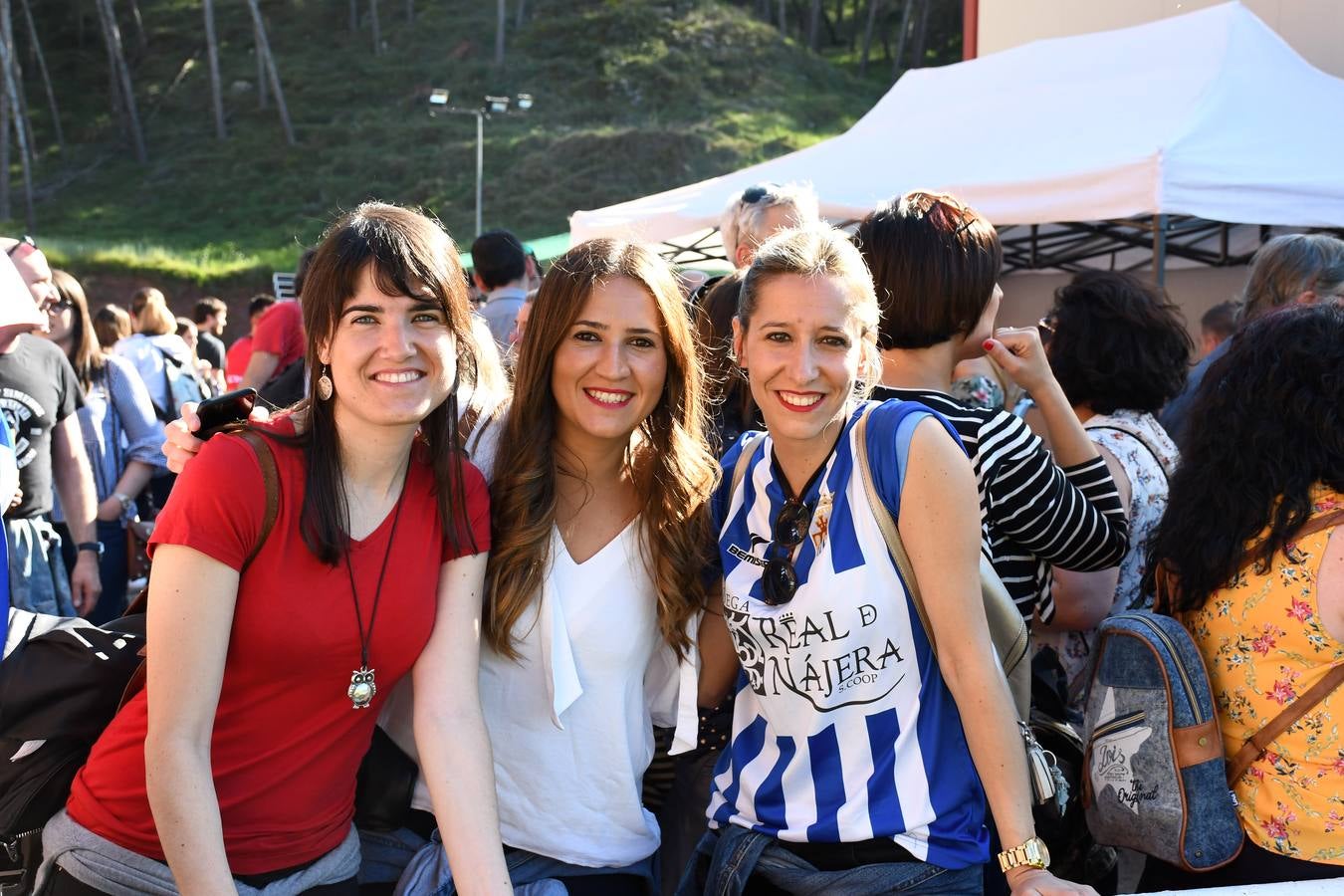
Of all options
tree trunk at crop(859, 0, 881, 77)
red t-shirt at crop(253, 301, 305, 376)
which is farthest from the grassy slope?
red t-shirt at crop(253, 301, 305, 376)

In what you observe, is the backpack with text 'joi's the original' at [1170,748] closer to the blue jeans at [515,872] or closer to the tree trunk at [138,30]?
the blue jeans at [515,872]

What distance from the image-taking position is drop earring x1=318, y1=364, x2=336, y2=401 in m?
2.06

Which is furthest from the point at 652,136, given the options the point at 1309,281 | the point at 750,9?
the point at 1309,281

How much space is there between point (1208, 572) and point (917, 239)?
2.95ft

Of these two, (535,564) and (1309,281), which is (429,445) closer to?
(535,564)

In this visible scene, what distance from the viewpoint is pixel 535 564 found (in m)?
2.15

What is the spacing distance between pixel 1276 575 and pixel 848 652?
0.91 metres

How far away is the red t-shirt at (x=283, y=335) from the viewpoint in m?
5.36

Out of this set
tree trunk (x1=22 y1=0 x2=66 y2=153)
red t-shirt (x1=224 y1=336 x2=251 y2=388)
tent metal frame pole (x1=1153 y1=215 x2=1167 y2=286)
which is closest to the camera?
tent metal frame pole (x1=1153 y1=215 x2=1167 y2=286)

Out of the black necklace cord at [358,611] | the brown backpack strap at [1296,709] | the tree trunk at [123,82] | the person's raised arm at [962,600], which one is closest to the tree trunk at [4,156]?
the tree trunk at [123,82]

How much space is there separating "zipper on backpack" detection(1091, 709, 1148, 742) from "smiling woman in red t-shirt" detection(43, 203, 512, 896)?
1.24m

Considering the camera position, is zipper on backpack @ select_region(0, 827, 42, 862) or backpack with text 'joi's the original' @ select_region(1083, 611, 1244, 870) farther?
backpack with text 'joi's the original' @ select_region(1083, 611, 1244, 870)

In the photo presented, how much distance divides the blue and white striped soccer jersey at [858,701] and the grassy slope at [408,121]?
3316cm

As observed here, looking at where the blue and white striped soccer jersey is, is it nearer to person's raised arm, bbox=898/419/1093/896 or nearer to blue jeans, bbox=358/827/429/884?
person's raised arm, bbox=898/419/1093/896
